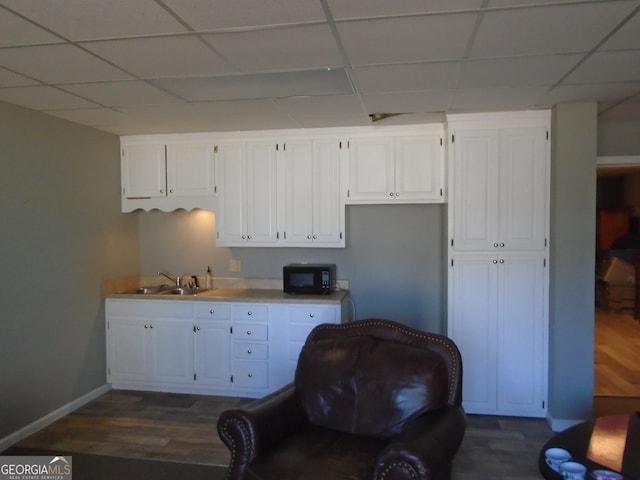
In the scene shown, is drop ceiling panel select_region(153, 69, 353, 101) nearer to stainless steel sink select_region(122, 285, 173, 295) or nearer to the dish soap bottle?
the dish soap bottle

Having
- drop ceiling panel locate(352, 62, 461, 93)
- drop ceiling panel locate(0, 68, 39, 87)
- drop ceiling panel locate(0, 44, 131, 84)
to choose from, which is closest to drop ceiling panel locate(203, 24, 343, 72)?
drop ceiling panel locate(352, 62, 461, 93)

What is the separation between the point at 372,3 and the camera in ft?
5.78

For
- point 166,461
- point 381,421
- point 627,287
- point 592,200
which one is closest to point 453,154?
point 592,200

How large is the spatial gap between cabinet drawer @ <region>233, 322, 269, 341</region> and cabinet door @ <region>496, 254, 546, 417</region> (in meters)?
1.95

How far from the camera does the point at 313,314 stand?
3768 mm

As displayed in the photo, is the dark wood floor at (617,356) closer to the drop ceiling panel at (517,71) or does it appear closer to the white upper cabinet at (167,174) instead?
the drop ceiling panel at (517,71)

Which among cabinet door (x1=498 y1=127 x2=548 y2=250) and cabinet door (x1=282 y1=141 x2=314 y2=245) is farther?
cabinet door (x1=282 y1=141 x2=314 y2=245)

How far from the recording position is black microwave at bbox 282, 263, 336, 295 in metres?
3.95

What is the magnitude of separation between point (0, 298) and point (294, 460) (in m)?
2.40

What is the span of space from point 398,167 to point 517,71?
1.43 m

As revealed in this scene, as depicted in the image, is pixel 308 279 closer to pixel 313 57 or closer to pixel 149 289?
pixel 149 289

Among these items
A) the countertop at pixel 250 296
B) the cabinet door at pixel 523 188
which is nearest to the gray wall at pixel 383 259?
the countertop at pixel 250 296

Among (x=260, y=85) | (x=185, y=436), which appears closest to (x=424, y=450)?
(x=185, y=436)

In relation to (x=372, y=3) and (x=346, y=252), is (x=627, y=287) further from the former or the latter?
(x=372, y=3)
